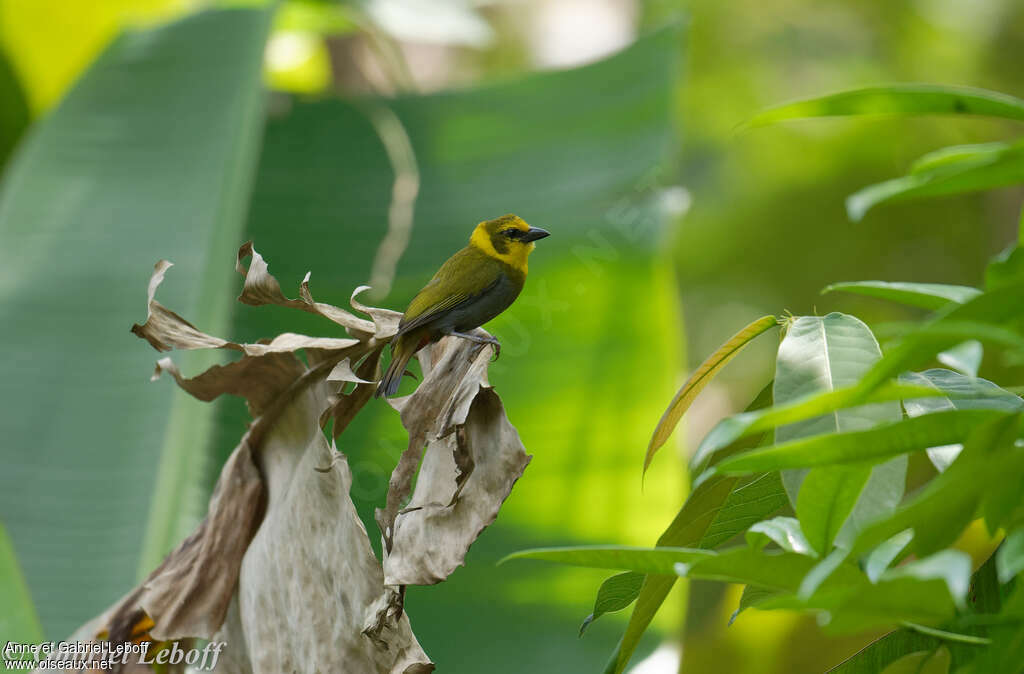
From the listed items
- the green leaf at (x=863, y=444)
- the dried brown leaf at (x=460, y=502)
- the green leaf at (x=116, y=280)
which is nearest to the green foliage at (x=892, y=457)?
the green leaf at (x=863, y=444)

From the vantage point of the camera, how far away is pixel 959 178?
0.37 meters

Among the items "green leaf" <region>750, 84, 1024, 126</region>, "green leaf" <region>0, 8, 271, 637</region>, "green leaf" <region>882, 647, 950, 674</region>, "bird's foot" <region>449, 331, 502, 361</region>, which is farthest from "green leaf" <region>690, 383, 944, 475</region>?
"green leaf" <region>0, 8, 271, 637</region>

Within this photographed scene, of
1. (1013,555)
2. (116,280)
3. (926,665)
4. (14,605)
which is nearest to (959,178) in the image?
(1013,555)

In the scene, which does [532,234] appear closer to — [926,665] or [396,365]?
[396,365]

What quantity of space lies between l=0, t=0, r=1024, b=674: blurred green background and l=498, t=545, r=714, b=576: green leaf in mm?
477

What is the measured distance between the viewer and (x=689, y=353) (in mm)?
3064

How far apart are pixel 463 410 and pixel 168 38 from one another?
Answer: 977 mm

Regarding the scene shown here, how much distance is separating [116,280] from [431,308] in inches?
25.1

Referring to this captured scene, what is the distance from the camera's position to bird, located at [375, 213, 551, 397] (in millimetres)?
597

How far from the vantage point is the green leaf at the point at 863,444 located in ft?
1.14

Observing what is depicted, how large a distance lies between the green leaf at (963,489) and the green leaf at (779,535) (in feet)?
0.18

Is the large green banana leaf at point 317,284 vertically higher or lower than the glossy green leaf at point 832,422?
lower

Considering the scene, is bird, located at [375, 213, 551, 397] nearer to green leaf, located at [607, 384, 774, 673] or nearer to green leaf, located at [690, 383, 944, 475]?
green leaf, located at [607, 384, 774, 673]

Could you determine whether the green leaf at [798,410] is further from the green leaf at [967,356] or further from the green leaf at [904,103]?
the green leaf at [904,103]
